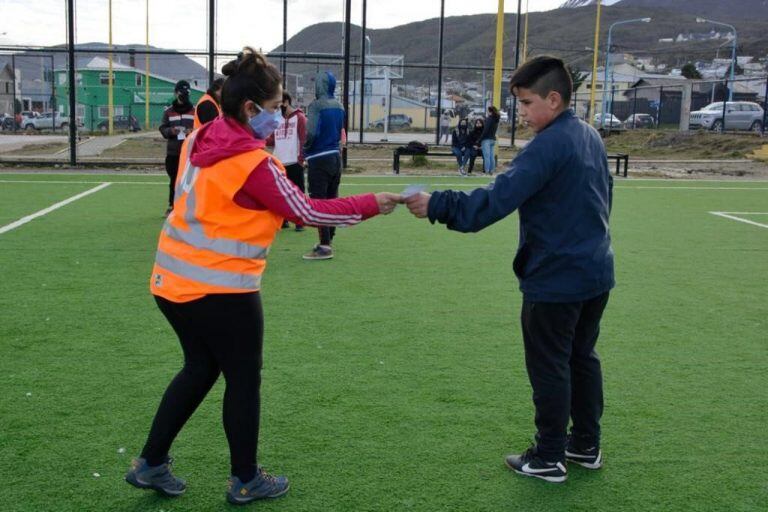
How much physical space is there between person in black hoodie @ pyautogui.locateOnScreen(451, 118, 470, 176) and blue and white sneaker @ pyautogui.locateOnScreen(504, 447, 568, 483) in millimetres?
16535

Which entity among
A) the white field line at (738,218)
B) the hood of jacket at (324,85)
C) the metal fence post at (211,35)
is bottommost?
the white field line at (738,218)

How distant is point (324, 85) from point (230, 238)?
568cm

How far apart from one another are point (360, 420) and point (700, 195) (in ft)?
43.1

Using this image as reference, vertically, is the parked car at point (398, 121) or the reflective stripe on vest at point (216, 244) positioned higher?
the parked car at point (398, 121)

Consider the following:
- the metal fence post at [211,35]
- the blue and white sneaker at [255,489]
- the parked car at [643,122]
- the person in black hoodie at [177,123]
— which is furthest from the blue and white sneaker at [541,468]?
the parked car at [643,122]

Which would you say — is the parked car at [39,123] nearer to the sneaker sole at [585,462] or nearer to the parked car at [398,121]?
the parked car at [398,121]

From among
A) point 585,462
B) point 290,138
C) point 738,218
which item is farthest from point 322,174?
point 738,218

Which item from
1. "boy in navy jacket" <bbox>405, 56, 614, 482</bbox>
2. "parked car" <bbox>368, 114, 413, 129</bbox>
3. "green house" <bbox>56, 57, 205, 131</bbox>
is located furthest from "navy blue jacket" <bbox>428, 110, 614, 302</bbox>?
"parked car" <bbox>368, 114, 413, 129</bbox>

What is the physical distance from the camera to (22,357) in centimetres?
528

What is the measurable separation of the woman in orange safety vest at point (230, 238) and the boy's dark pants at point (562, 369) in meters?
0.97

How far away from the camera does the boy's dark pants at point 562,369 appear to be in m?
3.58

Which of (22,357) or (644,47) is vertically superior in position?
(644,47)

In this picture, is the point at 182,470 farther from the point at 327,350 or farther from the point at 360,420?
the point at 327,350

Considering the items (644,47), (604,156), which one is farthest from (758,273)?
(644,47)
